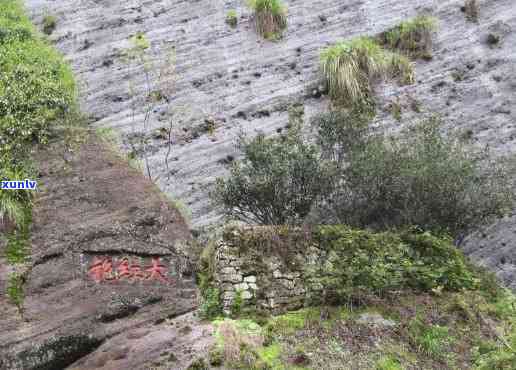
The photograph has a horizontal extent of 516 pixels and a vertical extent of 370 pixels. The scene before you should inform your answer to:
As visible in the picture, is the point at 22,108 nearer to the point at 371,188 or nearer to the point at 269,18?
the point at 371,188

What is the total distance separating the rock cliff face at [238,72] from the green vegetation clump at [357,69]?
34cm

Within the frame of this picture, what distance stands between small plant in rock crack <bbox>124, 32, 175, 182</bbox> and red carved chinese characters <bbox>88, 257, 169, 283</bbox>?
3.21 m

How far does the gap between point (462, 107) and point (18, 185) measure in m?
8.39

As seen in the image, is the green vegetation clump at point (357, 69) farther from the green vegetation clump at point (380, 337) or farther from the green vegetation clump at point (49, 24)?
the green vegetation clump at point (49, 24)

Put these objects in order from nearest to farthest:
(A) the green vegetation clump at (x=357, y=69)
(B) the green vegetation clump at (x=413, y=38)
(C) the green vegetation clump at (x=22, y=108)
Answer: (C) the green vegetation clump at (x=22, y=108)
(A) the green vegetation clump at (x=357, y=69)
(B) the green vegetation clump at (x=413, y=38)

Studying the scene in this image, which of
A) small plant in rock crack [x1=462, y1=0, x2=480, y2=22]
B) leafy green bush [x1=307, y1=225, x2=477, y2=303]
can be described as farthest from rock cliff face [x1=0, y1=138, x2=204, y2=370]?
small plant in rock crack [x1=462, y1=0, x2=480, y2=22]

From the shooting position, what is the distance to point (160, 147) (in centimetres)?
1214

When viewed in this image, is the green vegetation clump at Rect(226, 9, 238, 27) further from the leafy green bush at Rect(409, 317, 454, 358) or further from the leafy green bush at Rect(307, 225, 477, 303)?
the leafy green bush at Rect(409, 317, 454, 358)

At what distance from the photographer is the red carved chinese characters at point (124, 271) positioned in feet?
27.0

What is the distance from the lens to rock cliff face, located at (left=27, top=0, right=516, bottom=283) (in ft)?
40.2

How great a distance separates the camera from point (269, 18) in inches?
570

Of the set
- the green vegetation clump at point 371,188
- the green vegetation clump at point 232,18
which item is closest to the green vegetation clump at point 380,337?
the green vegetation clump at point 371,188

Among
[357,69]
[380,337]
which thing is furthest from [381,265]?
[357,69]

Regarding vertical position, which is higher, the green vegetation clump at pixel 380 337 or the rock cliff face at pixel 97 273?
the rock cliff face at pixel 97 273
